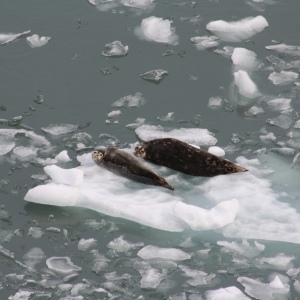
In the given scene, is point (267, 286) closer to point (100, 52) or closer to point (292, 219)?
point (292, 219)

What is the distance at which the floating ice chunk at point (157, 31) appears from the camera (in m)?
5.96

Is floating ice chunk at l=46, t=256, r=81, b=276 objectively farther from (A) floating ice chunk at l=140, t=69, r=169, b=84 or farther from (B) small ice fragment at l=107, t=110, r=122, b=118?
(A) floating ice chunk at l=140, t=69, r=169, b=84

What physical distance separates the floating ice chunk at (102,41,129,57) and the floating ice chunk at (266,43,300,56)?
45.6 inches

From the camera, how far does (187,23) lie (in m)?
6.21

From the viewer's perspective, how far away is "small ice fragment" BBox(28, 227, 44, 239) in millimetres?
3912

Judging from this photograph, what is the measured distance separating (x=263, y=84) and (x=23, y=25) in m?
2.18

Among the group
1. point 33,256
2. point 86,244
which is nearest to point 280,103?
point 86,244

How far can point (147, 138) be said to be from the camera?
4.72 metres

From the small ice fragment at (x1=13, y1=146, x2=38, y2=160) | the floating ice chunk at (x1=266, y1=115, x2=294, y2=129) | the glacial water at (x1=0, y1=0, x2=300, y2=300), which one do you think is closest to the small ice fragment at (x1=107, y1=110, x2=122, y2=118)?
the glacial water at (x1=0, y1=0, x2=300, y2=300)

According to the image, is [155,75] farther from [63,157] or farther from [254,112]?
[63,157]

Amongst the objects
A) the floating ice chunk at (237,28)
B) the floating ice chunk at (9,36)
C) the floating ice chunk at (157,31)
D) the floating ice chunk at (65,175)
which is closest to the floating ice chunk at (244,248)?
the floating ice chunk at (65,175)

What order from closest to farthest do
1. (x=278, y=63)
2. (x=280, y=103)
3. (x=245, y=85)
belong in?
(x=280, y=103) → (x=245, y=85) → (x=278, y=63)

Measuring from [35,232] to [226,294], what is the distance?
1.11 m

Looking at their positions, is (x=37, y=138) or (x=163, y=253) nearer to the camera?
(x=163, y=253)
